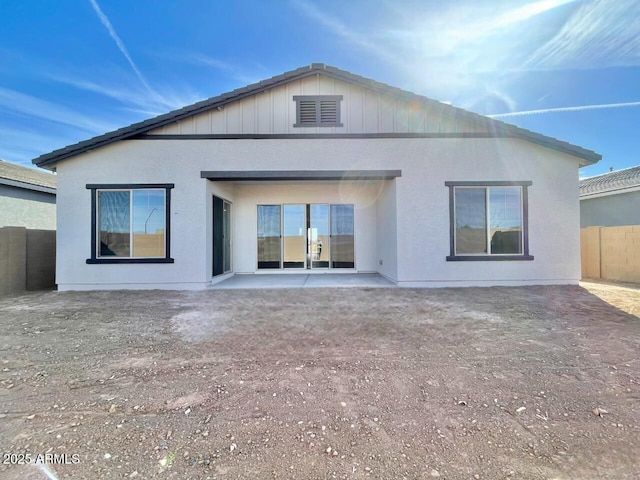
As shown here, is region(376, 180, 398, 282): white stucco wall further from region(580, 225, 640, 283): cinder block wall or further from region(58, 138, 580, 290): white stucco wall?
region(580, 225, 640, 283): cinder block wall

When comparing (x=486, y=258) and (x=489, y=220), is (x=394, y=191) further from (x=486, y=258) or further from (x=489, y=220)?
(x=486, y=258)

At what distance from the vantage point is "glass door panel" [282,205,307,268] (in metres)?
10.6

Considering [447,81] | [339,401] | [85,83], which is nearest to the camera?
[339,401]

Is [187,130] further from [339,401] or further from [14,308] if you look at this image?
[339,401]

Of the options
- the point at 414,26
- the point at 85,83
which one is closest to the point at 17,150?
the point at 85,83

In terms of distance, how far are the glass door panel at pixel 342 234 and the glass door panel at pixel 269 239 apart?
1.85 m

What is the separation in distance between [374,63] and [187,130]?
6.70m

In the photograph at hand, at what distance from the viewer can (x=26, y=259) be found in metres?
8.40

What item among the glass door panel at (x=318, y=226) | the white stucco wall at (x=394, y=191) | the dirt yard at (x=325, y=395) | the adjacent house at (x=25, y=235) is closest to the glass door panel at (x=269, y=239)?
the glass door panel at (x=318, y=226)

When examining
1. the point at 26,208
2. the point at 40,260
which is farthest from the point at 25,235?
the point at 26,208

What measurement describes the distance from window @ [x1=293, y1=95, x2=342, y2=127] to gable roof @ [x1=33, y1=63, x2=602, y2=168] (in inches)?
21.1

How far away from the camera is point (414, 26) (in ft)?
29.5

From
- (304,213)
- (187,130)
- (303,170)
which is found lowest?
(304,213)

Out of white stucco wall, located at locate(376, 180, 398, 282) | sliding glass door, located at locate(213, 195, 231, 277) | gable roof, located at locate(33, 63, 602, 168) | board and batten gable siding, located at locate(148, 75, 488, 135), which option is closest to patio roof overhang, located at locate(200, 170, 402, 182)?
white stucco wall, located at locate(376, 180, 398, 282)
